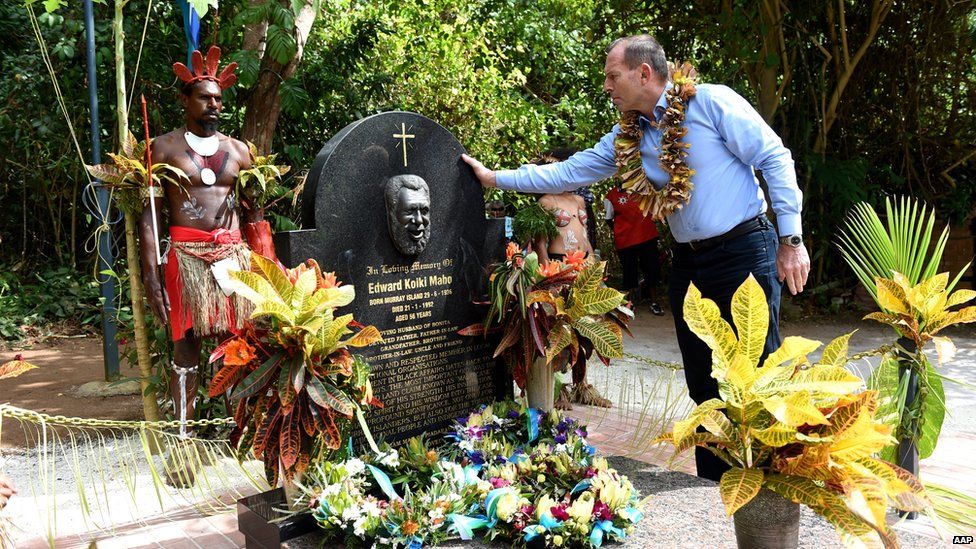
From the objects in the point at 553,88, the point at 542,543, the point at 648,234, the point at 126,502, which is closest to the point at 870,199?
the point at 648,234

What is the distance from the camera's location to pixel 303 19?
5.58 metres

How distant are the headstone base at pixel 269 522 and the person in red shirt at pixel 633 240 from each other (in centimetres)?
653

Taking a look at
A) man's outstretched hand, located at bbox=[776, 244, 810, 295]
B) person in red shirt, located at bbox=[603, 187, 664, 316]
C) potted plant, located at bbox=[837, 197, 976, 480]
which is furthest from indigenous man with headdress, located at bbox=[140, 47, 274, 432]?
person in red shirt, located at bbox=[603, 187, 664, 316]

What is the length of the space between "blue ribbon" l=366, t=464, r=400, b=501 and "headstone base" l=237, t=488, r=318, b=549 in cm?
27

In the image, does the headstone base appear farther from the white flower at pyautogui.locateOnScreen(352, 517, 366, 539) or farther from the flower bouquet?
the white flower at pyautogui.locateOnScreen(352, 517, 366, 539)

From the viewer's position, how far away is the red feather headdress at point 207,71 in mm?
3783

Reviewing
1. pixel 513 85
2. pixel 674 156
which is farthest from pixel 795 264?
pixel 513 85

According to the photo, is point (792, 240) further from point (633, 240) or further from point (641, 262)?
point (641, 262)

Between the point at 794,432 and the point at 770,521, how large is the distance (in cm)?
33

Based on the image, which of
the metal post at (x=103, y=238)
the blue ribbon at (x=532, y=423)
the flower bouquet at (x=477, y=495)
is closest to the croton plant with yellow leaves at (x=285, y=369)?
the flower bouquet at (x=477, y=495)

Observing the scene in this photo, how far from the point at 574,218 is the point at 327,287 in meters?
3.00

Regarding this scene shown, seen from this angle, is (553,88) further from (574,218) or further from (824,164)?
(574,218)

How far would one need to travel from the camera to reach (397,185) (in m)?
3.34

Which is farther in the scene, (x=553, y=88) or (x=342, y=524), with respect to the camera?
(x=553, y=88)
